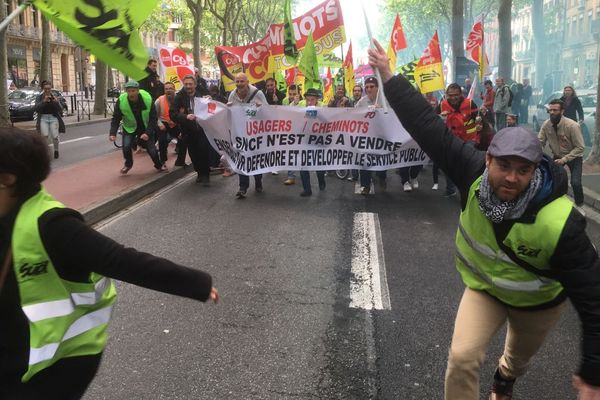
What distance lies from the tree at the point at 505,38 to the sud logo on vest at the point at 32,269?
27.4m

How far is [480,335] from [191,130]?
8245 mm

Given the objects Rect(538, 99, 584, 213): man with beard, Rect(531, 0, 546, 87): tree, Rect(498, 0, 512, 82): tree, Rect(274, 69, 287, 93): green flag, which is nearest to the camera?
Rect(538, 99, 584, 213): man with beard

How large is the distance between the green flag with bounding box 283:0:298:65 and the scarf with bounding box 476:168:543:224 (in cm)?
1180

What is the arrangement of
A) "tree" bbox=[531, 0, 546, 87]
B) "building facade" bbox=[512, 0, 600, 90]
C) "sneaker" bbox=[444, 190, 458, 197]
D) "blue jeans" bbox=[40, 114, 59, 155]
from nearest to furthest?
"sneaker" bbox=[444, 190, 458, 197], "blue jeans" bbox=[40, 114, 59, 155], "building facade" bbox=[512, 0, 600, 90], "tree" bbox=[531, 0, 546, 87]

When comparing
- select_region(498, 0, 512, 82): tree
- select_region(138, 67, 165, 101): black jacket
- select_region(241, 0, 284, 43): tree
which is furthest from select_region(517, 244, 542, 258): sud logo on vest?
select_region(241, 0, 284, 43): tree

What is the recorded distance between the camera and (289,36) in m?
13.7

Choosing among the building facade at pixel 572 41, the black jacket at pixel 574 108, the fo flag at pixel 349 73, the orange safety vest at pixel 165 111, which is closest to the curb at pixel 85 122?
the fo flag at pixel 349 73

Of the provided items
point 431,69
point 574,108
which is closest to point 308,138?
point 431,69

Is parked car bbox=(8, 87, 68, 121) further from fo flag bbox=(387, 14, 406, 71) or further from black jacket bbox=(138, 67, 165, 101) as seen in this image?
fo flag bbox=(387, 14, 406, 71)

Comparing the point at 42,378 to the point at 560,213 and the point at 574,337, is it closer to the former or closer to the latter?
the point at 560,213

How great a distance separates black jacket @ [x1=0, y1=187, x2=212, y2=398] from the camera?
1.77 metres

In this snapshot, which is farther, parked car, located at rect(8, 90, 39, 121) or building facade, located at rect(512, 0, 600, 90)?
building facade, located at rect(512, 0, 600, 90)

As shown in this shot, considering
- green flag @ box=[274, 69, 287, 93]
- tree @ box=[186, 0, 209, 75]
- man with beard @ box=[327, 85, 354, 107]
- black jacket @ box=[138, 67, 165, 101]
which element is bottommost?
man with beard @ box=[327, 85, 354, 107]

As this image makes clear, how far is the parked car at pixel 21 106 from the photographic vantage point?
23.5 metres
